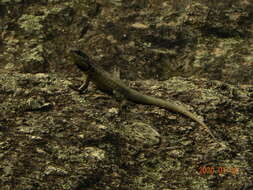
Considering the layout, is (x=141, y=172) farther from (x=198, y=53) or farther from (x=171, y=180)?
(x=198, y=53)

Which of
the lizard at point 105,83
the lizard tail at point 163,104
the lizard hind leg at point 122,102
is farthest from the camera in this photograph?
the lizard at point 105,83

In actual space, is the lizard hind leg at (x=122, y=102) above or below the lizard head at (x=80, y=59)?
below

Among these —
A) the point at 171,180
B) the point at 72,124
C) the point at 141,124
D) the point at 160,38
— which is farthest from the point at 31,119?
the point at 160,38

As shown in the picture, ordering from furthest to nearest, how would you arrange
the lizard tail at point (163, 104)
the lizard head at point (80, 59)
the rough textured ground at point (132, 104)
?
the lizard head at point (80, 59), the lizard tail at point (163, 104), the rough textured ground at point (132, 104)

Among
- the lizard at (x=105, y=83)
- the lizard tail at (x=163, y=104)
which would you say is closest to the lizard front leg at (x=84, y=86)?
the lizard at (x=105, y=83)

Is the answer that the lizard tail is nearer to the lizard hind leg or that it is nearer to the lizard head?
the lizard hind leg
